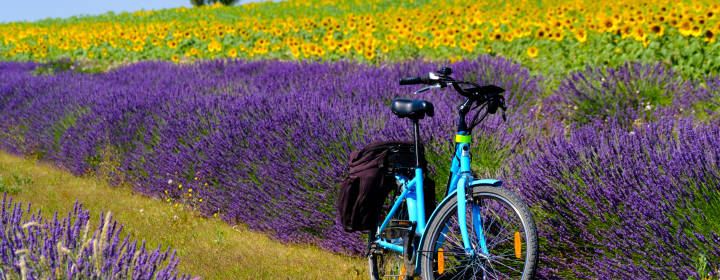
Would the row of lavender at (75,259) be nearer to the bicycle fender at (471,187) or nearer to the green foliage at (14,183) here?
the bicycle fender at (471,187)

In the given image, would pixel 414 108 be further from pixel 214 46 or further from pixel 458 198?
pixel 214 46

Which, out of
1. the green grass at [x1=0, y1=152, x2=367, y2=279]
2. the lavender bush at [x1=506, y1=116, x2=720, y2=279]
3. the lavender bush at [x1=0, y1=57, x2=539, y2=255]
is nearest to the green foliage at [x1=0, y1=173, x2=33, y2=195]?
the green grass at [x1=0, y1=152, x2=367, y2=279]

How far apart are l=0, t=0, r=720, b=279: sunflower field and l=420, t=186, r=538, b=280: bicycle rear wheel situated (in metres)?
0.20

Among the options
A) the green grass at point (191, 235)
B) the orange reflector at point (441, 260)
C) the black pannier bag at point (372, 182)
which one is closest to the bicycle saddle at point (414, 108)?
the black pannier bag at point (372, 182)

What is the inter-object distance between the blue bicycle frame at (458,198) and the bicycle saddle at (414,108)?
0.78 feet

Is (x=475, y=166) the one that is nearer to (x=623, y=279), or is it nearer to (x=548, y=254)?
(x=548, y=254)

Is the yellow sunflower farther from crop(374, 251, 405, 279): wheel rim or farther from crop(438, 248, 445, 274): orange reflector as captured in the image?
crop(438, 248, 445, 274): orange reflector

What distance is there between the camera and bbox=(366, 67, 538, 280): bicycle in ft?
8.83

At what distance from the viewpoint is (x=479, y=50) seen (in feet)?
29.6

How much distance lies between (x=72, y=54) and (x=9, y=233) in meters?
13.6

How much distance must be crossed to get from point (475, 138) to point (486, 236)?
1.07m

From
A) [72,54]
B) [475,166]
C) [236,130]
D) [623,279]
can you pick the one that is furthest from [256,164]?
[72,54]

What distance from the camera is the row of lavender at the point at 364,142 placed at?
9.37 feet

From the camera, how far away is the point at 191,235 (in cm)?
472
